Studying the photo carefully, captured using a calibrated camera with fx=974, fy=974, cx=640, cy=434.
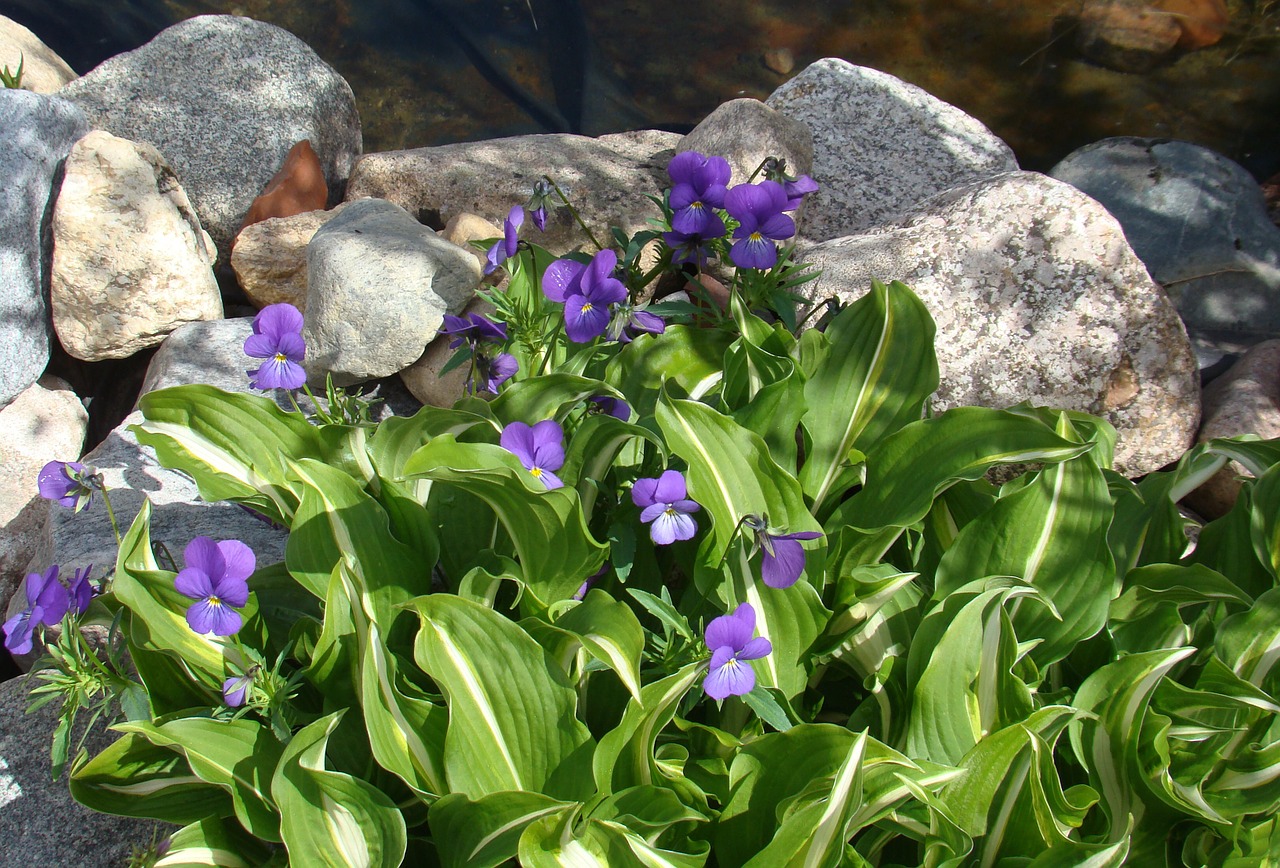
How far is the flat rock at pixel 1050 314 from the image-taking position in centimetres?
296

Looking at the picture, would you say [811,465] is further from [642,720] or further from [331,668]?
[331,668]

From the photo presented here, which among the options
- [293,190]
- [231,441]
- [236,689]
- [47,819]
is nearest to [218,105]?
[293,190]

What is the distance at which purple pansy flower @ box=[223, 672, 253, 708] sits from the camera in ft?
5.59

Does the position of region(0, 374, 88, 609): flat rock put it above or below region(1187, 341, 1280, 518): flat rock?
below

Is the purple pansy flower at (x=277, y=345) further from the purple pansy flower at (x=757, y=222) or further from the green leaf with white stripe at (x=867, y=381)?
the green leaf with white stripe at (x=867, y=381)

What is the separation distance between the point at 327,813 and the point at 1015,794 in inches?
47.8

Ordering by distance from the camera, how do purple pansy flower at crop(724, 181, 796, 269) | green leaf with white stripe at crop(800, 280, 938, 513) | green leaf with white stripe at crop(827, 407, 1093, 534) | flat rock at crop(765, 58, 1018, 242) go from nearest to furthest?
green leaf with white stripe at crop(827, 407, 1093, 534), purple pansy flower at crop(724, 181, 796, 269), green leaf with white stripe at crop(800, 280, 938, 513), flat rock at crop(765, 58, 1018, 242)

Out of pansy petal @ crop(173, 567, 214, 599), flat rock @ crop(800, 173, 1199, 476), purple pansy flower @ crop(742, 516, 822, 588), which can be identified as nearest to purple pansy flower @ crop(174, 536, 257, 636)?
pansy petal @ crop(173, 567, 214, 599)

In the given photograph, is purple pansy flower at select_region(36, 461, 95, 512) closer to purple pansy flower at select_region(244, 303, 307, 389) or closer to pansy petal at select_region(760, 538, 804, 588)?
purple pansy flower at select_region(244, 303, 307, 389)

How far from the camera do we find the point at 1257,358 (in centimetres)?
332

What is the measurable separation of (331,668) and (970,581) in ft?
4.32

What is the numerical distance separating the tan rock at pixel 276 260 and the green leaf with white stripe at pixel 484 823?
105 inches

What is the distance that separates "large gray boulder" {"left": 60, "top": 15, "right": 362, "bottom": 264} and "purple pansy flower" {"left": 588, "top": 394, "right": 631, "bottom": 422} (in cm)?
292

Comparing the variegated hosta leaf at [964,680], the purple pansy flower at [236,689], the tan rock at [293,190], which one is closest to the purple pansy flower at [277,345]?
the purple pansy flower at [236,689]
